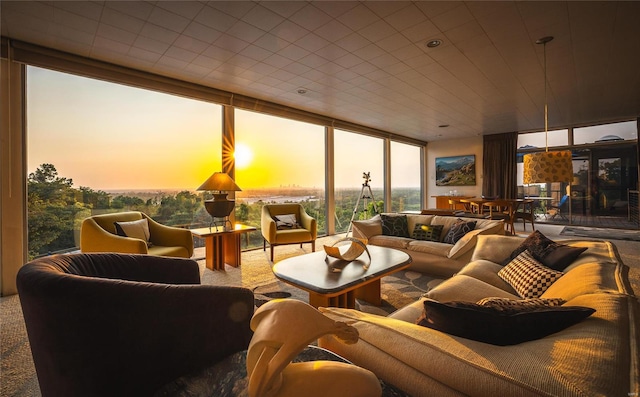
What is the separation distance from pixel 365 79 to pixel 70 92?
3.74 metres

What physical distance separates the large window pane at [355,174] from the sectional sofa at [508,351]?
5.62 m

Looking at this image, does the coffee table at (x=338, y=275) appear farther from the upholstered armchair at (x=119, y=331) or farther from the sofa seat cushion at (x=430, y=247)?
the upholstered armchair at (x=119, y=331)

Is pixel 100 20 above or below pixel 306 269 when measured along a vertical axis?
above

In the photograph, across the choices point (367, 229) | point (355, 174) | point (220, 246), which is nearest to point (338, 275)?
point (367, 229)

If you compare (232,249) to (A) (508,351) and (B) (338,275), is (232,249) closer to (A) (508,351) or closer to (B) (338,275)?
(B) (338,275)

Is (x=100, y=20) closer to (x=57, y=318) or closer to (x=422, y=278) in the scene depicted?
(x=57, y=318)

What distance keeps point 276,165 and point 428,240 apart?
3128 millimetres

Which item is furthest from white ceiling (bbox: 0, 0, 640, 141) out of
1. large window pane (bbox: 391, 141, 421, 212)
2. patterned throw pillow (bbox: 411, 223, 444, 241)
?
large window pane (bbox: 391, 141, 421, 212)

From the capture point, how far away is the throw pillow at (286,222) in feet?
15.2

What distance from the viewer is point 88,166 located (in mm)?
3645

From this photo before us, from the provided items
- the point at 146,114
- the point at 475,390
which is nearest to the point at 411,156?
the point at 146,114

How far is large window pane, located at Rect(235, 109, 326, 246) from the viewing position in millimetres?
5047

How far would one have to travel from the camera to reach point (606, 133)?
6.93 metres

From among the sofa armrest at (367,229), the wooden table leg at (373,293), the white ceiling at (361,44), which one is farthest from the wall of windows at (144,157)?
the wooden table leg at (373,293)
